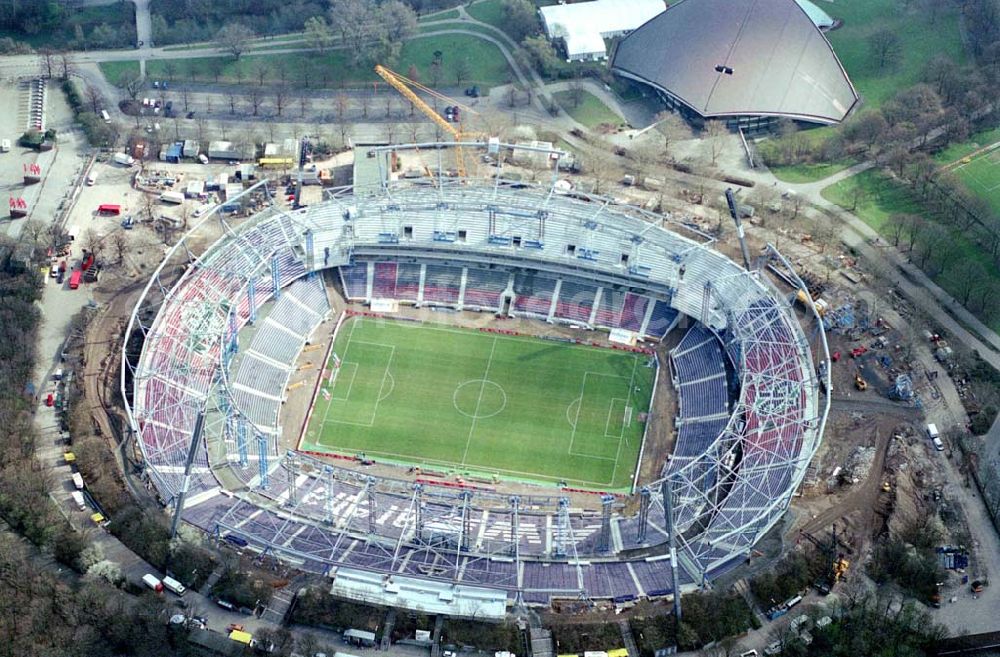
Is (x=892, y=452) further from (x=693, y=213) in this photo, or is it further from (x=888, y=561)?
(x=693, y=213)

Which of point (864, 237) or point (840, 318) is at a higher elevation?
point (864, 237)

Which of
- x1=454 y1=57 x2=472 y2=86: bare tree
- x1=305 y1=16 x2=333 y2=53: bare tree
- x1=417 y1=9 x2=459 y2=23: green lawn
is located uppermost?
x1=417 y1=9 x2=459 y2=23: green lawn

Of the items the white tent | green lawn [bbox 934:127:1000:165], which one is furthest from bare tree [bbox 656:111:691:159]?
green lawn [bbox 934:127:1000:165]

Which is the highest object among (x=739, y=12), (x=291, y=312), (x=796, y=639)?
(x=739, y=12)

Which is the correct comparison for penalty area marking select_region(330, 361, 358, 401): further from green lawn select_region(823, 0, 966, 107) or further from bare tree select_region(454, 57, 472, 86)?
green lawn select_region(823, 0, 966, 107)

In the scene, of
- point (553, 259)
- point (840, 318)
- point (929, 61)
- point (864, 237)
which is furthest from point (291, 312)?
point (929, 61)

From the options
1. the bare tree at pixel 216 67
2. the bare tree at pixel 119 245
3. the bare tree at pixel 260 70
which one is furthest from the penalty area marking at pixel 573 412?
the bare tree at pixel 216 67

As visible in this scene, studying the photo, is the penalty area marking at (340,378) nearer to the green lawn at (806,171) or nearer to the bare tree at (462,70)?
the bare tree at (462,70)
